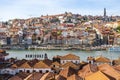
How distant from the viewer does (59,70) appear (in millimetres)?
18406

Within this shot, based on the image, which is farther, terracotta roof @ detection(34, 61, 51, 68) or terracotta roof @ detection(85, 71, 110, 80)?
terracotta roof @ detection(34, 61, 51, 68)

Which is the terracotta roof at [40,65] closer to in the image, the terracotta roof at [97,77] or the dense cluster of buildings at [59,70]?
the dense cluster of buildings at [59,70]

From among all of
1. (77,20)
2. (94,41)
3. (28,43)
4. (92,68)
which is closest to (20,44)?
(28,43)

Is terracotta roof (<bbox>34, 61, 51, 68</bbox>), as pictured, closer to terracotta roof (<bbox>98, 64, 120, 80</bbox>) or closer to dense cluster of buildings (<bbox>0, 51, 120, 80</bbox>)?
dense cluster of buildings (<bbox>0, 51, 120, 80</bbox>)

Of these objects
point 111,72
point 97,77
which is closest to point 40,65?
point 111,72

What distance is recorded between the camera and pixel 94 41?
5328 centimetres

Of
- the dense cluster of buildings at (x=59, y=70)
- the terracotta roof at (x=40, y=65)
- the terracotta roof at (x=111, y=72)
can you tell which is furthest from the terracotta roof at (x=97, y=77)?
the terracotta roof at (x=40, y=65)

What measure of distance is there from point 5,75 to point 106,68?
207 inches

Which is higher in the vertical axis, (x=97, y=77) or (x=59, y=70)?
(x=97, y=77)

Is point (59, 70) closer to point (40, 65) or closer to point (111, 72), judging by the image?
point (40, 65)

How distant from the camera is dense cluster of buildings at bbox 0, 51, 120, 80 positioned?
14.5 meters

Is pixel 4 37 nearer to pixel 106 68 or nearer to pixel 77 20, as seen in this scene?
pixel 77 20

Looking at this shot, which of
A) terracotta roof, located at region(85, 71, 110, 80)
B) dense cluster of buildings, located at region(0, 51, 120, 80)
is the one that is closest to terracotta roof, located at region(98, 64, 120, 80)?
dense cluster of buildings, located at region(0, 51, 120, 80)

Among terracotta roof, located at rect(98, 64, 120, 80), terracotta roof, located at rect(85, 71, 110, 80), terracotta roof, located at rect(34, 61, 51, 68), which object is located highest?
terracotta roof, located at rect(85, 71, 110, 80)
